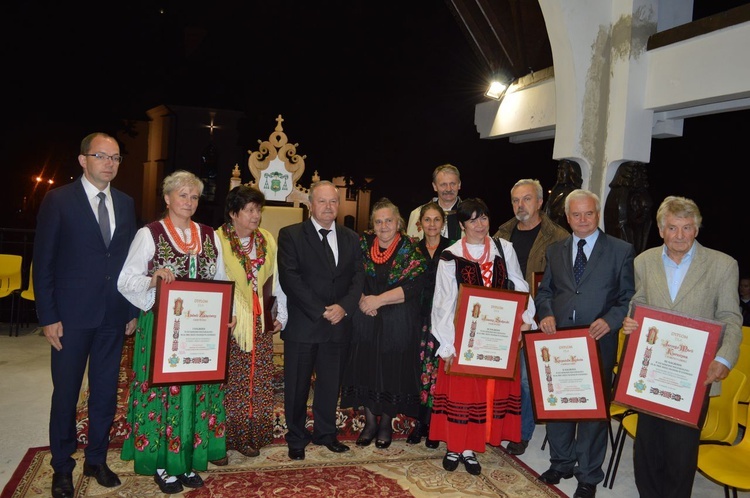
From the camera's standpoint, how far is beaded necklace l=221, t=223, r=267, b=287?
12.6 ft

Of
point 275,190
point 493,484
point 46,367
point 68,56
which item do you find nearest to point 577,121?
point 275,190

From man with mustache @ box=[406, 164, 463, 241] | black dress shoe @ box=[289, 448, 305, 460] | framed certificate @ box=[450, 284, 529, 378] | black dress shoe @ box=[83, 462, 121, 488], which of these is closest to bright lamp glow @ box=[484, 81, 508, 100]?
man with mustache @ box=[406, 164, 463, 241]

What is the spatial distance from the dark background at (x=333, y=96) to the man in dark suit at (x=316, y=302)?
16.2 ft

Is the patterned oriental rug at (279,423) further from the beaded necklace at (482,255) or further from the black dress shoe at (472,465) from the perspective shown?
the beaded necklace at (482,255)

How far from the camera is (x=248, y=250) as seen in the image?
3.90 m

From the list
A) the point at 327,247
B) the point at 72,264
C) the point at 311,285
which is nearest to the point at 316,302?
the point at 311,285

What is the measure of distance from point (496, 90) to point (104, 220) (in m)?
5.48

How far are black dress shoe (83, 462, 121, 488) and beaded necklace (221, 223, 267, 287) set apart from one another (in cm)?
137

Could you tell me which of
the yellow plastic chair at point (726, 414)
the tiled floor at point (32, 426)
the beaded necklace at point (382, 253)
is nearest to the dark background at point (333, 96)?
the tiled floor at point (32, 426)

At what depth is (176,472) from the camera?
11.1ft

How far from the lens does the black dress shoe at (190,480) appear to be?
344 centimetres

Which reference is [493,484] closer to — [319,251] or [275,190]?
[319,251]

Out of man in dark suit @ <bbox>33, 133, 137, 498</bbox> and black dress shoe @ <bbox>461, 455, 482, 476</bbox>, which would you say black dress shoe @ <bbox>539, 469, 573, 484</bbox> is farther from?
man in dark suit @ <bbox>33, 133, 137, 498</bbox>

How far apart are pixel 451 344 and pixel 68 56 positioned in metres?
8.42
